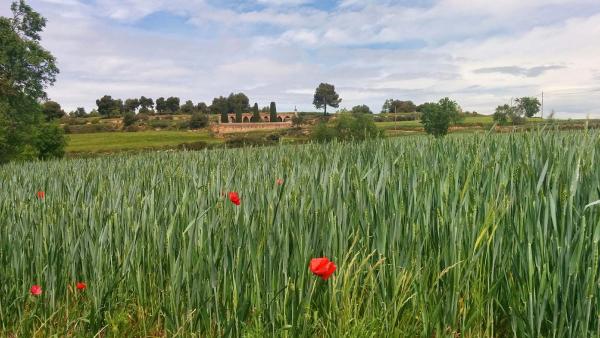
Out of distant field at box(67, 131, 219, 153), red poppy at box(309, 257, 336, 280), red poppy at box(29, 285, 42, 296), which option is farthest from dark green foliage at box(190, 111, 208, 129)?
red poppy at box(309, 257, 336, 280)

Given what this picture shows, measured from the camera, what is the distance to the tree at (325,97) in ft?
319

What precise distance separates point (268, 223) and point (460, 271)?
84 cm

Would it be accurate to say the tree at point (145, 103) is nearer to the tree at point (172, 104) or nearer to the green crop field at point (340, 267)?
the tree at point (172, 104)

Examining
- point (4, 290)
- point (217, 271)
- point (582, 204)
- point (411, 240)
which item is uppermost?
point (582, 204)

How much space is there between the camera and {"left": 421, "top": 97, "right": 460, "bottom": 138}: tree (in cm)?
2708

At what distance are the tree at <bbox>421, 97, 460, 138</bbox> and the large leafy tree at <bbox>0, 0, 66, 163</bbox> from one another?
20.7m

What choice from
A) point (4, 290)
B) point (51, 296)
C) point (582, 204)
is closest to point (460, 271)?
point (582, 204)

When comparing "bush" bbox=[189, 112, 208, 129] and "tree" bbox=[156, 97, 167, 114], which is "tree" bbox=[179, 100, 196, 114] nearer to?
"tree" bbox=[156, 97, 167, 114]

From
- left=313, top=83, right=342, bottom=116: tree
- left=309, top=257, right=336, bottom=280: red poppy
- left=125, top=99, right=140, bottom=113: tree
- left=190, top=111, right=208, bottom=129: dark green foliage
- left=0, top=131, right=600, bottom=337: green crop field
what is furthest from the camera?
left=125, top=99, right=140, bottom=113: tree

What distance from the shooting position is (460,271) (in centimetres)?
188

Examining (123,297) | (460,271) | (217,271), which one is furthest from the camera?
(123,297)

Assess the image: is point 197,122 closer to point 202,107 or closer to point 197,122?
point 197,122

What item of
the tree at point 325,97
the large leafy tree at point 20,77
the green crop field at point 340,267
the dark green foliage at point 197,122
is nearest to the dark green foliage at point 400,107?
the tree at point 325,97

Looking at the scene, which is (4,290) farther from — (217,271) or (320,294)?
(320,294)
